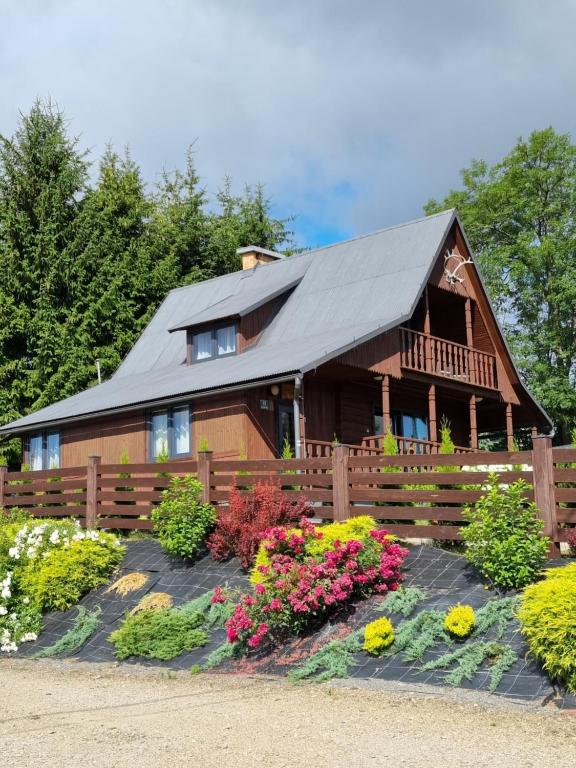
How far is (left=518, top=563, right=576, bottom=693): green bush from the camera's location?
7.70 metres

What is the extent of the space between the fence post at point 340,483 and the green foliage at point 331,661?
308cm

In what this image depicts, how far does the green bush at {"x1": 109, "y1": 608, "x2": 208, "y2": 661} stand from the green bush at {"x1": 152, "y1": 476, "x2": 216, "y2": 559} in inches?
78.0

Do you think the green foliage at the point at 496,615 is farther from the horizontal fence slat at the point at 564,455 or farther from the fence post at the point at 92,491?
the fence post at the point at 92,491

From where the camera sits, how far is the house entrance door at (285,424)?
20.0 metres

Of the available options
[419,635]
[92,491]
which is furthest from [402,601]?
[92,491]

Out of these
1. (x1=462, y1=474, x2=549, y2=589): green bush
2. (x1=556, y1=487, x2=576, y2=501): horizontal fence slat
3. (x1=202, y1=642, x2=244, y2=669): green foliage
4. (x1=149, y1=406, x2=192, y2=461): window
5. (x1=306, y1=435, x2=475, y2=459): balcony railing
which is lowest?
(x1=202, y1=642, x2=244, y2=669): green foliage

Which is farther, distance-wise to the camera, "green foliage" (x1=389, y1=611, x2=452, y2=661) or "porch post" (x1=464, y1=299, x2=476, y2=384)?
"porch post" (x1=464, y1=299, x2=476, y2=384)

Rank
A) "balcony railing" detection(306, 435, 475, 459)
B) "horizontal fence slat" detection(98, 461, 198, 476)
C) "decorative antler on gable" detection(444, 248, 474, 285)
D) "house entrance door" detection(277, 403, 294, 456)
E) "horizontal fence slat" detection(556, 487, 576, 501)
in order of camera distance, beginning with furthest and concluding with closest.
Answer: "decorative antler on gable" detection(444, 248, 474, 285)
"house entrance door" detection(277, 403, 294, 456)
"balcony railing" detection(306, 435, 475, 459)
"horizontal fence slat" detection(98, 461, 198, 476)
"horizontal fence slat" detection(556, 487, 576, 501)

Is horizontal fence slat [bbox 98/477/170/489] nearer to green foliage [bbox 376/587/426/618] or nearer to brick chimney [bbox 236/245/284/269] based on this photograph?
green foliage [bbox 376/587/426/618]

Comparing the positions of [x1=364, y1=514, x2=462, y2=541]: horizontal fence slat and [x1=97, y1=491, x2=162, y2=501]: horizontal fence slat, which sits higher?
[x1=97, y1=491, x2=162, y2=501]: horizontal fence slat

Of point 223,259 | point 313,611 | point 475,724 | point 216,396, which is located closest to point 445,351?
point 216,396

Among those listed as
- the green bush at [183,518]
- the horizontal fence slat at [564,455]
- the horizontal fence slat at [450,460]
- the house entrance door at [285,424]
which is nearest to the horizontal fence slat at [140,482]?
the green bush at [183,518]

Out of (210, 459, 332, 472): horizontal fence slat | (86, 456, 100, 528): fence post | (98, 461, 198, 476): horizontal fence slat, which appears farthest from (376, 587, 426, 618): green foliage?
(86, 456, 100, 528): fence post

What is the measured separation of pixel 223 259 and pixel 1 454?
1491 cm
